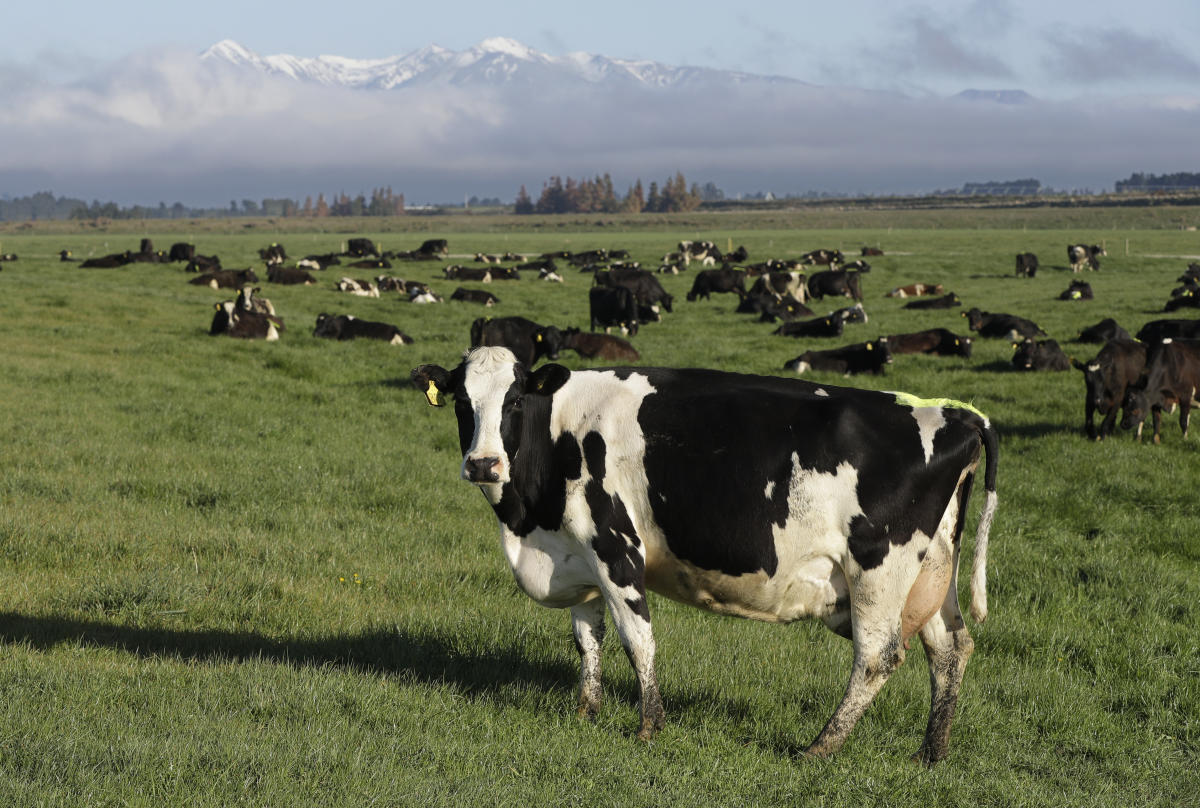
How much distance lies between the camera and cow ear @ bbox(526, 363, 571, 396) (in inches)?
235

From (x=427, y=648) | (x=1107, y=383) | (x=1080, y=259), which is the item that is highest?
(x=1080, y=259)

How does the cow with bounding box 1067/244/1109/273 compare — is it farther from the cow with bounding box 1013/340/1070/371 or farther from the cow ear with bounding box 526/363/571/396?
the cow ear with bounding box 526/363/571/396

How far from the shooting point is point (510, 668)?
22.1 feet

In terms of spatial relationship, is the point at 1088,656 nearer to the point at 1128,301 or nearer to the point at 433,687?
the point at 433,687

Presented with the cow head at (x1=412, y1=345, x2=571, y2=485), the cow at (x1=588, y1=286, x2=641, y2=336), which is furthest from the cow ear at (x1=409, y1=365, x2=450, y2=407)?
the cow at (x1=588, y1=286, x2=641, y2=336)

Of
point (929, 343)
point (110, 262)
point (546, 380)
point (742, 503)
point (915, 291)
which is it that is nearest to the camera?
point (742, 503)

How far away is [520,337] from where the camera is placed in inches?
868

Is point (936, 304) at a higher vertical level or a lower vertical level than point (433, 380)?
lower

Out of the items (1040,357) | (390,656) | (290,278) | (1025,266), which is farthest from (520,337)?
(1025,266)

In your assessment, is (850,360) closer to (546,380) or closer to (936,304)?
(936,304)

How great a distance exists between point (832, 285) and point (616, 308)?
15449 mm

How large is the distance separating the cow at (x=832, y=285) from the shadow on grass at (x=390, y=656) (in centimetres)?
3632

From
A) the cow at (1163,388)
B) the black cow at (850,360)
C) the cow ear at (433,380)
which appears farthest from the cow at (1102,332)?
the cow ear at (433,380)

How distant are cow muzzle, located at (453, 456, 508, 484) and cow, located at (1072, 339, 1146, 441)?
12040 millimetres
